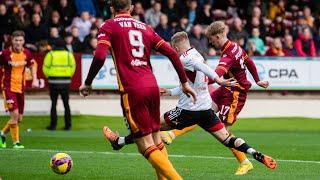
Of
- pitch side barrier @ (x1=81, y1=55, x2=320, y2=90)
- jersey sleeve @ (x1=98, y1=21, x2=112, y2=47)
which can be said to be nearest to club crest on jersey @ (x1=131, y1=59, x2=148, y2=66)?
jersey sleeve @ (x1=98, y1=21, x2=112, y2=47)

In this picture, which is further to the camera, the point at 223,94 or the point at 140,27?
the point at 223,94

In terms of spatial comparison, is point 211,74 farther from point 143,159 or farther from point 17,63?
point 17,63

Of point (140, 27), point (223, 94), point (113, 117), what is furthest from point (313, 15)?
point (140, 27)

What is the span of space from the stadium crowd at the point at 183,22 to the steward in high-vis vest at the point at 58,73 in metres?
0.56

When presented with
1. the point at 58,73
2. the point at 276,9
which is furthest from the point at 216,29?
the point at 276,9

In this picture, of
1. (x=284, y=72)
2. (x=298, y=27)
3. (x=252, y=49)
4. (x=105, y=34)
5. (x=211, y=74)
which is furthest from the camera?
(x=298, y=27)

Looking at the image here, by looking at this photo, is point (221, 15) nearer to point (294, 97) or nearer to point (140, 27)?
point (294, 97)

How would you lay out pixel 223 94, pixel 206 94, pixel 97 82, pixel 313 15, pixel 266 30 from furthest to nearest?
pixel 313 15 < pixel 266 30 < pixel 97 82 < pixel 223 94 < pixel 206 94

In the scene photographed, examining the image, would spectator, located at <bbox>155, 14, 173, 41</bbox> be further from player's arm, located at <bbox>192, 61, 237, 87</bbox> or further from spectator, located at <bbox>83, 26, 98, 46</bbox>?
player's arm, located at <bbox>192, 61, 237, 87</bbox>

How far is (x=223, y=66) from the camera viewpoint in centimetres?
1447

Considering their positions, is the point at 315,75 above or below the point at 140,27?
below

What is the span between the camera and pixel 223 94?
15.8 m

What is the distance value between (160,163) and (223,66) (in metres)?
3.70

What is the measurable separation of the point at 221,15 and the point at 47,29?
5752 mm
